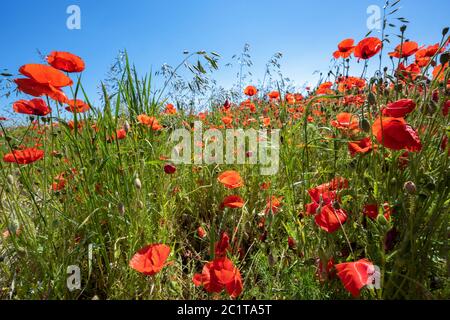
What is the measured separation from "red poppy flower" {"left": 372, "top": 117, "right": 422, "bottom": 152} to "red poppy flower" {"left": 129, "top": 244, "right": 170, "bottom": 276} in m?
0.67

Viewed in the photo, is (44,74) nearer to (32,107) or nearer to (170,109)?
(32,107)

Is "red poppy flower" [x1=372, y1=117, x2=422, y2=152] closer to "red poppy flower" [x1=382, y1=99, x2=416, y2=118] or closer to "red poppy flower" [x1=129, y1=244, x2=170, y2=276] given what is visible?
"red poppy flower" [x1=382, y1=99, x2=416, y2=118]

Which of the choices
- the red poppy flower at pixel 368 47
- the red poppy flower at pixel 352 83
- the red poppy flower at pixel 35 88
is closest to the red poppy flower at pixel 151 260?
the red poppy flower at pixel 35 88

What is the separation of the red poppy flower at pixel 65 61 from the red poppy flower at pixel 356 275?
1.04 m

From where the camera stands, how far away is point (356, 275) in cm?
71

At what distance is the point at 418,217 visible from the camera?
812mm

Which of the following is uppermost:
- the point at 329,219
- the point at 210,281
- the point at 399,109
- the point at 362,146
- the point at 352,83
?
the point at 352,83

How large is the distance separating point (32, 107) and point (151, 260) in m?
0.77

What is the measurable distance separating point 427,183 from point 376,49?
0.81 metres

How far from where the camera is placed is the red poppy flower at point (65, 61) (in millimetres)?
1026

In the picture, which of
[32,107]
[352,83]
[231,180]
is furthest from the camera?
[352,83]

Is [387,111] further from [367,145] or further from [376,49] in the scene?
[376,49]

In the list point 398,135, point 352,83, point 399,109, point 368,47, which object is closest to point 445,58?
point 399,109
